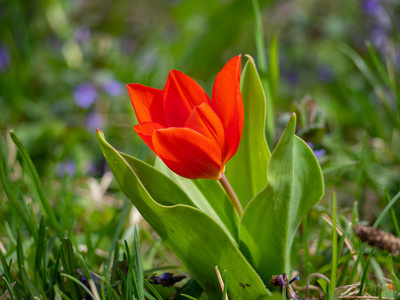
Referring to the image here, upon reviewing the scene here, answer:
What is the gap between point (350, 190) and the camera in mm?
1492

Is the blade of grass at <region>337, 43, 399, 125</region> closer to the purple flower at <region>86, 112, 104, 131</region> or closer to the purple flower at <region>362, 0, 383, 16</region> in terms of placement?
the purple flower at <region>362, 0, 383, 16</region>

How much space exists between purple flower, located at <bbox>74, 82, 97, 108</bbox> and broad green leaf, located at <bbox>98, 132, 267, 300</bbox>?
1.46 metres

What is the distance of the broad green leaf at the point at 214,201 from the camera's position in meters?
0.82

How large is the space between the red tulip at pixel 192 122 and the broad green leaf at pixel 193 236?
0.20 feet

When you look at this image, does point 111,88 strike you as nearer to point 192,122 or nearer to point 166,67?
point 166,67

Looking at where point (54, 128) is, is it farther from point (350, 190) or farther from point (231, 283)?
point (231, 283)

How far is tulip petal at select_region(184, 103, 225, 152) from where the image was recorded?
0.67 meters

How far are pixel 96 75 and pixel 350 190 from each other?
144 centimetres

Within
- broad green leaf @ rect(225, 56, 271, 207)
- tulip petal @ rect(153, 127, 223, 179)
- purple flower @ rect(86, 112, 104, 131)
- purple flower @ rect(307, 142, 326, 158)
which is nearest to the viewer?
tulip petal @ rect(153, 127, 223, 179)

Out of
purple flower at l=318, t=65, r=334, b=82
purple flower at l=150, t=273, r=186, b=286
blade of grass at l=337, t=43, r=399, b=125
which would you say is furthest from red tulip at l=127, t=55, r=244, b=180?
purple flower at l=318, t=65, r=334, b=82

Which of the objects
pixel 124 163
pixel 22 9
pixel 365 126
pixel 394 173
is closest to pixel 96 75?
pixel 22 9

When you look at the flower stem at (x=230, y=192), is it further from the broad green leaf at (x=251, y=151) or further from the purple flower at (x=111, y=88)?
the purple flower at (x=111, y=88)

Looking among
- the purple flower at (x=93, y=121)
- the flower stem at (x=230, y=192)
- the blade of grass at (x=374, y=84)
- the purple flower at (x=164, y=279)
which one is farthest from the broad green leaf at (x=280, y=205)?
the purple flower at (x=93, y=121)

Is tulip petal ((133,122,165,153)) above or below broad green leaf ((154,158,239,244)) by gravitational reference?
above
